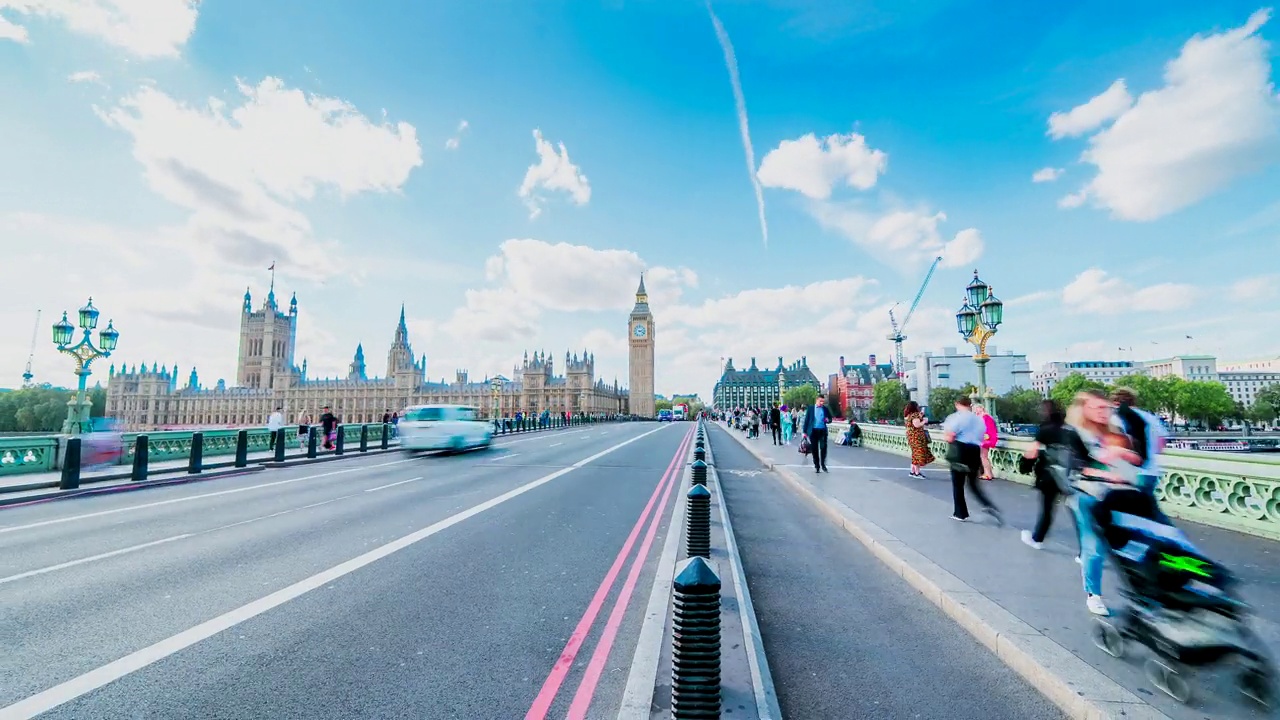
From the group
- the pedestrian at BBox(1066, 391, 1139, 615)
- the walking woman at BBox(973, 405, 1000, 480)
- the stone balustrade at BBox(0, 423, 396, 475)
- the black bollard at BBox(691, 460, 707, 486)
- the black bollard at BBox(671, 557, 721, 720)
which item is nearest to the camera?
the black bollard at BBox(671, 557, 721, 720)

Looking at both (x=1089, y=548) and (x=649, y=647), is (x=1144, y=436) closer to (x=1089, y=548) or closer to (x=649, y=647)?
(x=1089, y=548)

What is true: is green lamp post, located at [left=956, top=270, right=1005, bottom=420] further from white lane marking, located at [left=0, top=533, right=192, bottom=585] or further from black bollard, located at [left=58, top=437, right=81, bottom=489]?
black bollard, located at [left=58, top=437, right=81, bottom=489]

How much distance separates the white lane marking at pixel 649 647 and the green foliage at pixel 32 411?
92593 mm

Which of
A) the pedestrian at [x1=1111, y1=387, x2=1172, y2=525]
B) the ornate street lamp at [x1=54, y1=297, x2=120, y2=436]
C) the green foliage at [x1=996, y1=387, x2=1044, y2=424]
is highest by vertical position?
the ornate street lamp at [x1=54, y1=297, x2=120, y2=436]

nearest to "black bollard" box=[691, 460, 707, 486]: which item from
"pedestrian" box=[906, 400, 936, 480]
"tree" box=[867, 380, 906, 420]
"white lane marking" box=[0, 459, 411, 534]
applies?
"pedestrian" box=[906, 400, 936, 480]

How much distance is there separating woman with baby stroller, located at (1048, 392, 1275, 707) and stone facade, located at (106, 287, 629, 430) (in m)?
131

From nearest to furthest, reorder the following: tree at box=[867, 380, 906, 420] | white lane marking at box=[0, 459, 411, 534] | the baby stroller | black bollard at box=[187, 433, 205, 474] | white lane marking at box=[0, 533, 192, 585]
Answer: the baby stroller
white lane marking at box=[0, 533, 192, 585]
white lane marking at box=[0, 459, 411, 534]
black bollard at box=[187, 433, 205, 474]
tree at box=[867, 380, 906, 420]

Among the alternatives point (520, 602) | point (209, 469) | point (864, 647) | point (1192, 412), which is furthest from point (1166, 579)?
point (1192, 412)

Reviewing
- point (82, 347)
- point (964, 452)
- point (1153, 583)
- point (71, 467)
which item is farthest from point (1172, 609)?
point (82, 347)

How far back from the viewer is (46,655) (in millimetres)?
3859

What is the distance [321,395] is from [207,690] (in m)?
156

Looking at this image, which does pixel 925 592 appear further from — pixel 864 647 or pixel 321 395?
pixel 321 395

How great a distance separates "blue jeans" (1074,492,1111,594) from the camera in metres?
4.39

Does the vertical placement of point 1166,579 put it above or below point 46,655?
above
